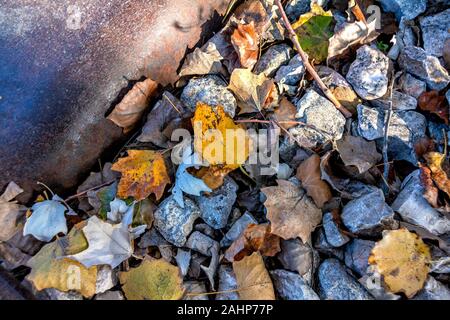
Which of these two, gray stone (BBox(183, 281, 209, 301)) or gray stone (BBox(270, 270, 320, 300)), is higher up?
gray stone (BBox(183, 281, 209, 301))

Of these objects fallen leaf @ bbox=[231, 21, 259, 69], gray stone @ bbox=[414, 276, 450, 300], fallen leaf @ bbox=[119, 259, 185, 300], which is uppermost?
fallen leaf @ bbox=[231, 21, 259, 69]

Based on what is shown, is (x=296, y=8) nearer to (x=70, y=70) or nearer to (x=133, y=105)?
(x=133, y=105)

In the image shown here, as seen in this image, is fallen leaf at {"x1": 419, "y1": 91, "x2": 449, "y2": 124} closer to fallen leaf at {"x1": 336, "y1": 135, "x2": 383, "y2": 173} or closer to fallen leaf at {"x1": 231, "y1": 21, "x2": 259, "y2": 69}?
fallen leaf at {"x1": 336, "y1": 135, "x2": 383, "y2": 173}

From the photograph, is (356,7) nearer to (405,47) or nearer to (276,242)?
(405,47)

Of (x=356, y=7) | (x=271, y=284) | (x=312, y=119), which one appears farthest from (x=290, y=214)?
(x=356, y=7)

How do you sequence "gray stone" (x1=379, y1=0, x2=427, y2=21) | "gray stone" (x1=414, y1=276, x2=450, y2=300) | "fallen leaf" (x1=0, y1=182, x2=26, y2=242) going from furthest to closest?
"gray stone" (x1=379, y1=0, x2=427, y2=21) → "fallen leaf" (x1=0, y1=182, x2=26, y2=242) → "gray stone" (x1=414, y1=276, x2=450, y2=300)

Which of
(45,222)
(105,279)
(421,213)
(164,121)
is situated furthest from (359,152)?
(45,222)

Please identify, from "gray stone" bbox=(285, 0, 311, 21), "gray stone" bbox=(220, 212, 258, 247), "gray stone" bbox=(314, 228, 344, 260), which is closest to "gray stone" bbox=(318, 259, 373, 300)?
"gray stone" bbox=(314, 228, 344, 260)
